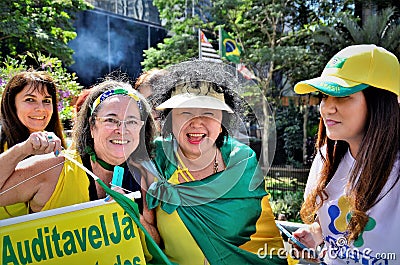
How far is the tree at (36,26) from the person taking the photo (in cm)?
654

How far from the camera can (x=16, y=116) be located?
257cm

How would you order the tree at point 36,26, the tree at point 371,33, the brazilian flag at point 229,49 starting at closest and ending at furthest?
1. the tree at point 36,26
2. the tree at point 371,33
3. the brazilian flag at point 229,49

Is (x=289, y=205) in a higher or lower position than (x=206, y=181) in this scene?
lower

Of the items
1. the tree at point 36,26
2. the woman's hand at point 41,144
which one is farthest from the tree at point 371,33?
the woman's hand at point 41,144

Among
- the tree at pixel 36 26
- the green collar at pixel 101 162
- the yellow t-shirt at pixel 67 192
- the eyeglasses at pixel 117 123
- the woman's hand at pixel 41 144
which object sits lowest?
the yellow t-shirt at pixel 67 192

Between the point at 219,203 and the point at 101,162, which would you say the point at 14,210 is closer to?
the point at 101,162

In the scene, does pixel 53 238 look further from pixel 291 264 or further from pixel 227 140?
pixel 291 264

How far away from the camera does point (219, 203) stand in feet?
6.32

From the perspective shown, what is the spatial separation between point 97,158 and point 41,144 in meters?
0.37

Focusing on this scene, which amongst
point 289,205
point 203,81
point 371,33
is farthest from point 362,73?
point 371,33

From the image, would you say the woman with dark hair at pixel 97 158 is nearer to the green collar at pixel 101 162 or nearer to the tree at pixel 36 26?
the green collar at pixel 101 162

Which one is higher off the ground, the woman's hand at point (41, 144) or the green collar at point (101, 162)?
the woman's hand at point (41, 144)

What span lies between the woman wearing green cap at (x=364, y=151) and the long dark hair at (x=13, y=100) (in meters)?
1.58

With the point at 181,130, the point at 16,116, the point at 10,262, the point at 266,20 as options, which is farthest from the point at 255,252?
the point at 266,20
